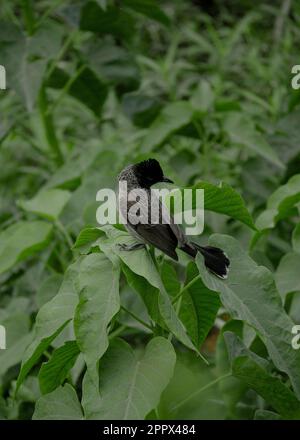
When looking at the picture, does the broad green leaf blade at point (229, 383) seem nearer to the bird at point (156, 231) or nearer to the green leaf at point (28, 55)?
the bird at point (156, 231)

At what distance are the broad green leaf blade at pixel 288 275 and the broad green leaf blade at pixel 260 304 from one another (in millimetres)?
272

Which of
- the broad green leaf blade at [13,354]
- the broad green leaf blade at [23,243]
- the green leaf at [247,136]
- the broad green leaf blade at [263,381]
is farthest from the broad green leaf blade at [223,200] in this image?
the green leaf at [247,136]

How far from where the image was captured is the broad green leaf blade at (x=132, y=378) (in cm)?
135

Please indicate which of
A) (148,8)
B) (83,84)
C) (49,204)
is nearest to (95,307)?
(49,204)

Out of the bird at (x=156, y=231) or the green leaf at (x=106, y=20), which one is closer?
the bird at (x=156, y=231)

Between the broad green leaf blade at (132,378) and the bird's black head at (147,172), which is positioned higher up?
the bird's black head at (147,172)

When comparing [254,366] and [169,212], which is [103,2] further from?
[254,366]

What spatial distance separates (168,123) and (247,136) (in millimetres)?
257

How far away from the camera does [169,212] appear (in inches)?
59.2

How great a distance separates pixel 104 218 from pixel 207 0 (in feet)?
14.1

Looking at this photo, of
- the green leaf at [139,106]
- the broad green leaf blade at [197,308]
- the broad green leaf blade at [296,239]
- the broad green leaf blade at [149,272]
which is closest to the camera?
the broad green leaf blade at [149,272]

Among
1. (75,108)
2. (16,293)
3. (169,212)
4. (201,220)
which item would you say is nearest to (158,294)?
(169,212)

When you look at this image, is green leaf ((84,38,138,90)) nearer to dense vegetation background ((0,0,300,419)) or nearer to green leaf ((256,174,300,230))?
dense vegetation background ((0,0,300,419))

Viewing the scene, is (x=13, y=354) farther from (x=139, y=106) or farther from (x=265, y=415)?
(x=139, y=106)
